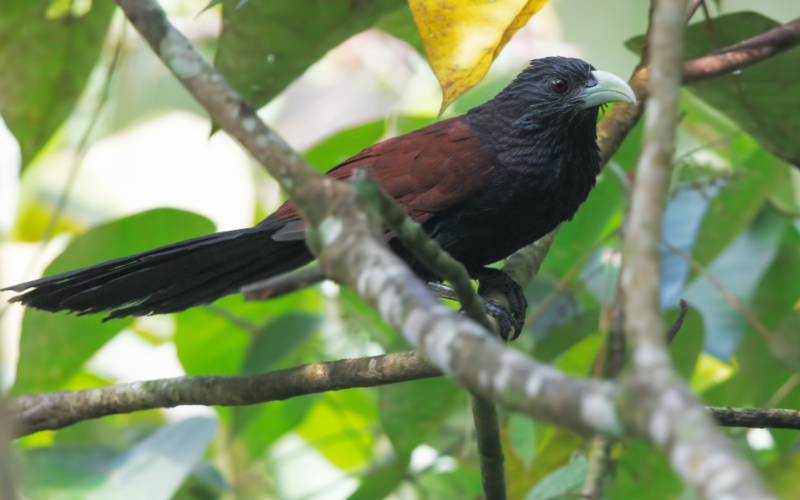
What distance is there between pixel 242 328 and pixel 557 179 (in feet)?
4.16

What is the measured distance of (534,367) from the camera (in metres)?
0.80

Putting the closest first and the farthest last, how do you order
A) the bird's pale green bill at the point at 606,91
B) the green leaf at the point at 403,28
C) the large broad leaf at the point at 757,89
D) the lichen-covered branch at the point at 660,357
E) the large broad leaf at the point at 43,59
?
the lichen-covered branch at the point at 660,357
the bird's pale green bill at the point at 606,91
the large broad leaf at the point at 757,89
the large broad leaf at the point at 43,59
the green leaf at the point at 403,28

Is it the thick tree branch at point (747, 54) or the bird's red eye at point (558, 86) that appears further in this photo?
the bird's red eye at point (558, 86)

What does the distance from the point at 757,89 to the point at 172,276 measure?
1754mm

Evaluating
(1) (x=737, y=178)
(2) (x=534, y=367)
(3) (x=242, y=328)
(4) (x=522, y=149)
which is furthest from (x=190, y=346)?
(2) (x=534, y=367)

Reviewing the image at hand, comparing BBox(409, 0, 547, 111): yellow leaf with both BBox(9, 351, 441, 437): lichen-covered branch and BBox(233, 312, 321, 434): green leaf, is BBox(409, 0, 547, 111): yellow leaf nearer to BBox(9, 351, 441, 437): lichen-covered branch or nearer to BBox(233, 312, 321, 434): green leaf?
BBox(9, 351, 441, 437): lichen-covered branch

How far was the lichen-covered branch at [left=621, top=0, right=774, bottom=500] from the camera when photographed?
0.64m

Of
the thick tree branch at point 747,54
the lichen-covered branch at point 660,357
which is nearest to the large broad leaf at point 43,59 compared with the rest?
the thick tree branch at point 747,54

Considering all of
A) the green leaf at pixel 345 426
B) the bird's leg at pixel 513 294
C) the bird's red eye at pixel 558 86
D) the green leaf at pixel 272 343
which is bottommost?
the green leaf at pixel 345 426

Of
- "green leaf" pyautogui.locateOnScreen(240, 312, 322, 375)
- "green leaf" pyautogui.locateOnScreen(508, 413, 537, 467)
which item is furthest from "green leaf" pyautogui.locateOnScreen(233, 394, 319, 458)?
"green leaf" pyautogui.locateOnScreen(508, 413, 537, 467)

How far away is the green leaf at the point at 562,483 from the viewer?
87.0 inches

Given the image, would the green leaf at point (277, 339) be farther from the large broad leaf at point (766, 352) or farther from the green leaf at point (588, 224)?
the large broad leaf at point (766, 352)

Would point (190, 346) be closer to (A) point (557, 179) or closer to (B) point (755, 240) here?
(A) point (557, 179)

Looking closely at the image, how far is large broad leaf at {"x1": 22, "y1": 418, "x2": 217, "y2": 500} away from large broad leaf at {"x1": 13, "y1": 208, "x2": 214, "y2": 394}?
0.78ft
